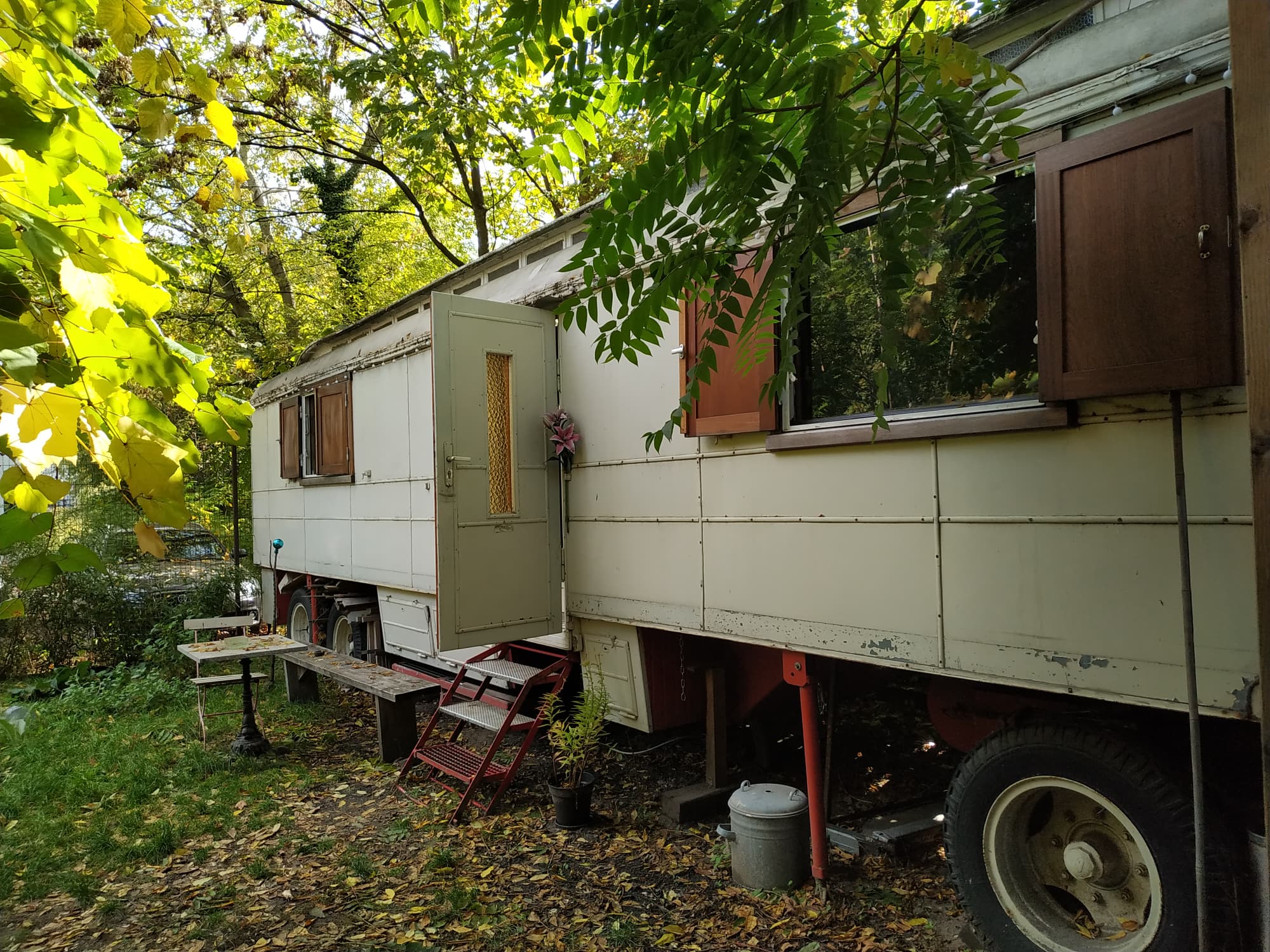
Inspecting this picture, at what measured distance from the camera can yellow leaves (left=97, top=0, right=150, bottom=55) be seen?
141 centimetres

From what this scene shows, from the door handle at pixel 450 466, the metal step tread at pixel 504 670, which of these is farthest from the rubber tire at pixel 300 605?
the door handle at pixel 450 466

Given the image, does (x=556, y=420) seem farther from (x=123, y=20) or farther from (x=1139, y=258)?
(x=123, y=20)

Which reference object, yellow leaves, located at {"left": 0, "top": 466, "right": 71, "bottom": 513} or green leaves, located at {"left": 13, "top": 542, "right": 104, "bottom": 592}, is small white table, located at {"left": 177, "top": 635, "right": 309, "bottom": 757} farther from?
yellow leaves, located at {"left": 0, "top": 466, "right": 71, "bottom": 513}

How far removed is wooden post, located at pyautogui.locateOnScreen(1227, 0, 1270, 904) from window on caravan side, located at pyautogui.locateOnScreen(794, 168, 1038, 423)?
150 centimetres

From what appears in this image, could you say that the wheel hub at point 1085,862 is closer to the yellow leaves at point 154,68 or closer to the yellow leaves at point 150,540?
the yellow leaves at point 150,540

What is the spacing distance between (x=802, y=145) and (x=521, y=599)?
3837mm

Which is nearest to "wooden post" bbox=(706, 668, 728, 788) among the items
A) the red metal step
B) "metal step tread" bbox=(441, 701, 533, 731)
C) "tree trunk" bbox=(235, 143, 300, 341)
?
the red metal step

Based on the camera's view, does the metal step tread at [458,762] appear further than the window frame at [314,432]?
No

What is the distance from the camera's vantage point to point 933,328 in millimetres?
3596

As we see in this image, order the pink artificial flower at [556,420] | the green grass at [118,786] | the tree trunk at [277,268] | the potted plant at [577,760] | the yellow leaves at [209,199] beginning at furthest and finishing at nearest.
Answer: the tree trunk at [277,268] → the pink artificial flower at [556,420] → the potted plant at [577,760] → the green grass at [118,786] → the yellow leaves at [209,199]

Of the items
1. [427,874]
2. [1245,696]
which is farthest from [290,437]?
[1245,696]

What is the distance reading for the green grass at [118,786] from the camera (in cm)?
480

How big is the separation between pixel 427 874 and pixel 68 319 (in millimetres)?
4059

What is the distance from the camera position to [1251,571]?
2.68 m
